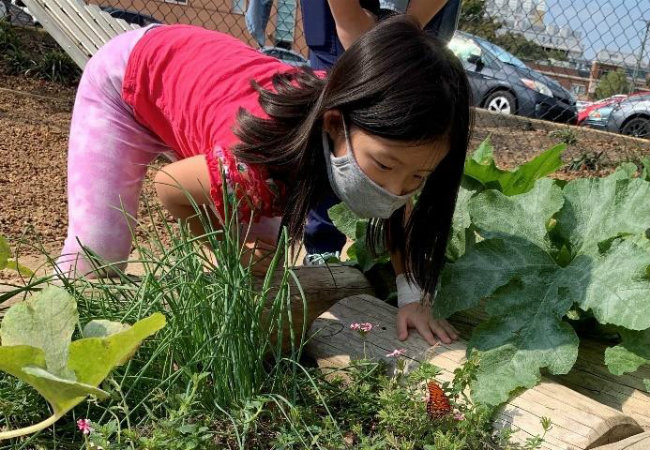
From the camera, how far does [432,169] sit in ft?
5.61

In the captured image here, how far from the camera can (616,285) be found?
1688 mm

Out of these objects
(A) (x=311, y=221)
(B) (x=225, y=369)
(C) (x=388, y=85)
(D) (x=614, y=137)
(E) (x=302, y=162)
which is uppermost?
(C) (x=388, y=85)

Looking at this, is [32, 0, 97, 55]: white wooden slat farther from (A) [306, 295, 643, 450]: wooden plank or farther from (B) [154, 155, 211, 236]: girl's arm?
(A) [306, 295, 643, 450]: wooden plank

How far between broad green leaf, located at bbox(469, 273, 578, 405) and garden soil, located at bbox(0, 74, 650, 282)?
30.7 inches

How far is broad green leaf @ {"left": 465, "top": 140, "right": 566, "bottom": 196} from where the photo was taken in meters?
2.19

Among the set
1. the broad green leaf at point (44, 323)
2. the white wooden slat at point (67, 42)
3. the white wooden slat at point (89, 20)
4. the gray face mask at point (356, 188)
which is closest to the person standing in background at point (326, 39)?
the gray face mask at point (356, 188)

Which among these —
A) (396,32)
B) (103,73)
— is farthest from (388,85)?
(103,73)

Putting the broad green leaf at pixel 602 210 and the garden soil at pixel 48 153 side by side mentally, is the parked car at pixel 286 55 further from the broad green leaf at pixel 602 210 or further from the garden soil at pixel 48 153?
the broad green leaf at pixel 602 210

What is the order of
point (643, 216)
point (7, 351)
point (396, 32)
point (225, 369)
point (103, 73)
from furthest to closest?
point (103, 73) < point (643, 216) < point (396, 32) < point (225, 369) < point (7, 351)

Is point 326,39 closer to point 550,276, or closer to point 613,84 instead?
point 550,276

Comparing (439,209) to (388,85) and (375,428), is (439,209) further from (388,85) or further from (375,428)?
(375,428)

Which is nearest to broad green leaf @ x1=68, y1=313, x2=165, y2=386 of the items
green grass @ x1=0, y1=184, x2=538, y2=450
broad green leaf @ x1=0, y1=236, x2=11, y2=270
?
green grass @ x1=0, y1=184, x2=538, y2=450

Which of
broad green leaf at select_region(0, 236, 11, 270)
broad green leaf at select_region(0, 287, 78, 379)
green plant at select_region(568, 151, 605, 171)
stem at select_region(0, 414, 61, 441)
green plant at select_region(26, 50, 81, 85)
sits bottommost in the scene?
green plant at select_region(568, 151, 605, 171)

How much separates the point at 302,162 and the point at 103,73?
864 mm
